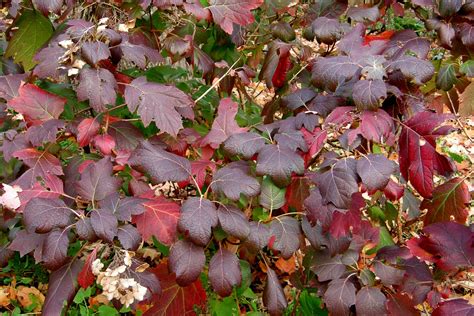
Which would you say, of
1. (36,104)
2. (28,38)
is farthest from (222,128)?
(28,38)

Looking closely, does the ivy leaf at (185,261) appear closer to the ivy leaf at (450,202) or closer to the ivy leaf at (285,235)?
the ivy leaf at (285,235)

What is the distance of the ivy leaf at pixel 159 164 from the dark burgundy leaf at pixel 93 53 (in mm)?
243

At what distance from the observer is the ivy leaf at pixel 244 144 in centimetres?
147

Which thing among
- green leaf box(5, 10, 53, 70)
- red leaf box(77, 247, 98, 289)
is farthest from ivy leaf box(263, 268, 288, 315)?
green leaf box(5, 10, 53, 70)

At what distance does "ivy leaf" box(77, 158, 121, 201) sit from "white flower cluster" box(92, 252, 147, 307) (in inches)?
8.5

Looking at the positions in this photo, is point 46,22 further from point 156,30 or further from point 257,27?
point 257,27

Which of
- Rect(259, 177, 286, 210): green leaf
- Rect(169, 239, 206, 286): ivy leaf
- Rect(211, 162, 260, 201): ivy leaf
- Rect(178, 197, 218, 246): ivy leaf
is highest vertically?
Rect(211, 162, 260, 201): ivy leaf

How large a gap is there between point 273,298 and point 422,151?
23.7 inches

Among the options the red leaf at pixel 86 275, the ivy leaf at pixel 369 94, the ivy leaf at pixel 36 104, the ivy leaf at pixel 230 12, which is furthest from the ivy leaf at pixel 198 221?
the ivy leaf at pixel 230 12

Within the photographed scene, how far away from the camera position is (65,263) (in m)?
1.46

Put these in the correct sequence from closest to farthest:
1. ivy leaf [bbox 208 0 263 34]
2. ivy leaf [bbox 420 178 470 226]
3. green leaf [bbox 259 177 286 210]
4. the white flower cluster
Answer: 1. the white flower cluster
2. green leaf [bbox 259 177 286 210]
3. ivy leaf [bbox 420 178 470 226]
4. ivy leaf [bbox 208 0 263 34]

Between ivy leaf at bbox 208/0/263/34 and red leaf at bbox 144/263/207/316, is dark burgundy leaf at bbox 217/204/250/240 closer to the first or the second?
red leaf at bbox 144/263/207/316

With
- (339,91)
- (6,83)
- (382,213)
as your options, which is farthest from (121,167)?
(382,213)

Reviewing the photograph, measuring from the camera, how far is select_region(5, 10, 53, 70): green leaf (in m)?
2.01
